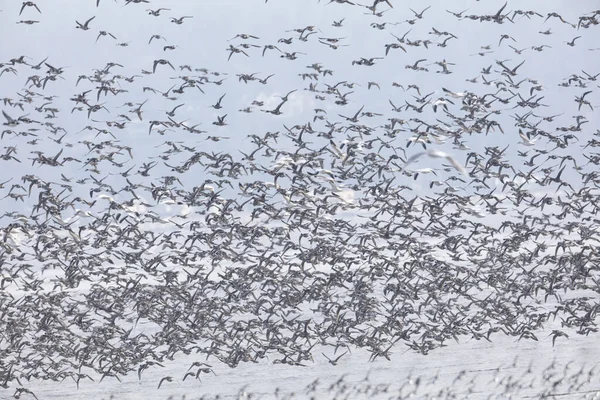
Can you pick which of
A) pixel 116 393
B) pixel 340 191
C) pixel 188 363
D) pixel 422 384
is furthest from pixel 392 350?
pixel 340 191

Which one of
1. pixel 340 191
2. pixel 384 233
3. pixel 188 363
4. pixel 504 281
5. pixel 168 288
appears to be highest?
pixel 340 191

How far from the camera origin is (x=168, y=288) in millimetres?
55781

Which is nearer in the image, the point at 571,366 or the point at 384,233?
the point at 384,233

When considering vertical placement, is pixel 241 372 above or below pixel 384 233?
below

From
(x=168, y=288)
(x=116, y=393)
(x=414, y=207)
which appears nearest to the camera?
(x=414, y=207)

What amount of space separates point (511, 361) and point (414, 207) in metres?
27.1

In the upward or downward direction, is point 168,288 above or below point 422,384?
above

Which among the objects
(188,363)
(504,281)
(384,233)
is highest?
(384,233)

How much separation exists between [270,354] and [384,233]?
25.0 meters

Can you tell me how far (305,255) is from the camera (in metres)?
52.9

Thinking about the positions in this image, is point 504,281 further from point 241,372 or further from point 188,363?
point 188,363

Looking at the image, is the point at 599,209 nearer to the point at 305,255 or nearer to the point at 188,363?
the point at 305,255

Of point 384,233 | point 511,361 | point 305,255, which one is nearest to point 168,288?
point 305,255

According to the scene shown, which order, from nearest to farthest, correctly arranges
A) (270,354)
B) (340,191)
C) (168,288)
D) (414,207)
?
(340,191)
(414,207)
(168,288)
(270,354)
